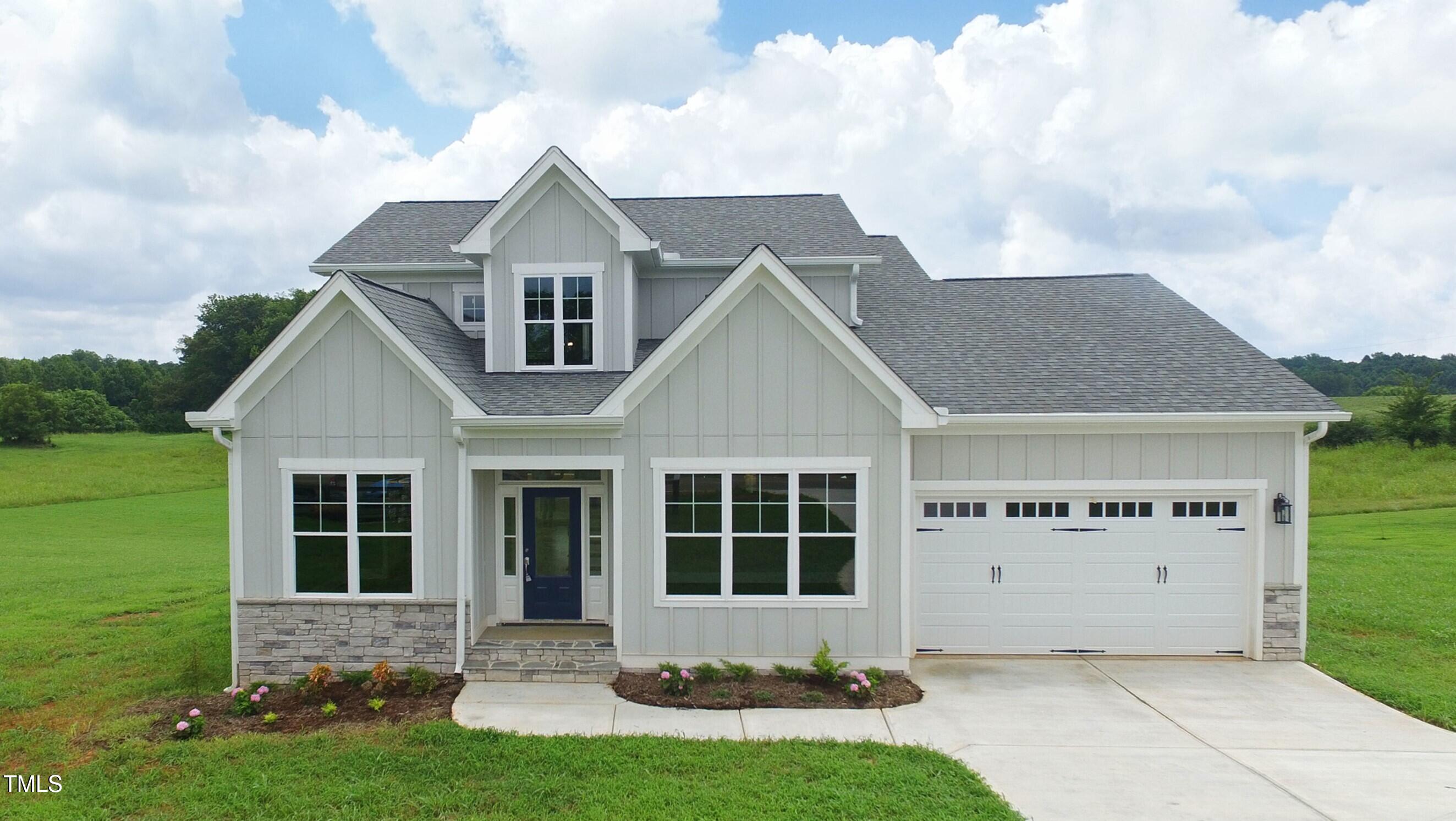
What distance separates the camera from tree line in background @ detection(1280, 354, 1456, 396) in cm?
5269

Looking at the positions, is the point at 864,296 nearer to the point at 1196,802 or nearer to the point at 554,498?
the point at 554,498

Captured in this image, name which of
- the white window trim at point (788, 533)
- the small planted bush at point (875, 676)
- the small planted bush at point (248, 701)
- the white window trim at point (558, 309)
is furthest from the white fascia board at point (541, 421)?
the small planted bush at point (875, 676)

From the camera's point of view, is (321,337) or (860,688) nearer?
(860,688)

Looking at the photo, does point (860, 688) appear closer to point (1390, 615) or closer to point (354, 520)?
point (354, 520)

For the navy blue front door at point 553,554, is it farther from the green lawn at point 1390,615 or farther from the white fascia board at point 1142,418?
the green lawn at point 1390,615

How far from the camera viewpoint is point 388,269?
11.9 metres

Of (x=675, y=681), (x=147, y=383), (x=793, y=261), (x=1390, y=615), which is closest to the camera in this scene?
(x=675, y=681)

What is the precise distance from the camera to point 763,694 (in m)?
8.62

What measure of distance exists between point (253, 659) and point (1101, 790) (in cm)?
987

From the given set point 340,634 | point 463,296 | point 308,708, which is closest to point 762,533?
point 340,634

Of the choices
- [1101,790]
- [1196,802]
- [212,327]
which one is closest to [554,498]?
[1101,790]

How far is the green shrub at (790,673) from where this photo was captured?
911cm

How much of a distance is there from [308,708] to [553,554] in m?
3.45

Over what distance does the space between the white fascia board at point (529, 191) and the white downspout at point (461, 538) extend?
3.02 m
